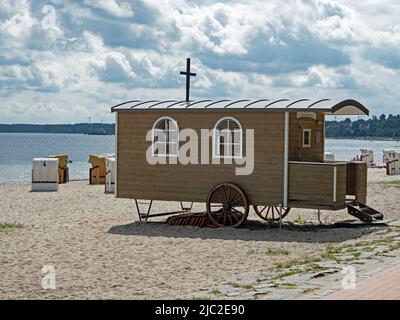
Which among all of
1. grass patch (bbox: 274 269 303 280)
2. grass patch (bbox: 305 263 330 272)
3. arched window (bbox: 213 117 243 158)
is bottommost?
grass patch (bbox: 274 269 303 280)

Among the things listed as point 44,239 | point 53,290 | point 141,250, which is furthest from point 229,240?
point 53,290

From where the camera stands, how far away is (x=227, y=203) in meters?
16.9

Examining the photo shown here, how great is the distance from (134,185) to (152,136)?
4.10 feet

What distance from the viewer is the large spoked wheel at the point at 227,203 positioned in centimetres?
1675

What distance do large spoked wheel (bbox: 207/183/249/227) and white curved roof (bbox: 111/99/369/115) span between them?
177cm

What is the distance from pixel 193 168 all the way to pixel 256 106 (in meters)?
2.07

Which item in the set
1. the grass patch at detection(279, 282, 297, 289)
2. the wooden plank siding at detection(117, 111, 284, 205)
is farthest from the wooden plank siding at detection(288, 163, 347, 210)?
the grass patch at detection(279, 282, 297, 289)

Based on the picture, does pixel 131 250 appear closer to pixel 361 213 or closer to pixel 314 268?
pixel 314 268

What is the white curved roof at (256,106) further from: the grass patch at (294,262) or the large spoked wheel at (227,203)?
the grass patch at (294,262)

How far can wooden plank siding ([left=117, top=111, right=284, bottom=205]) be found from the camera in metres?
16.4

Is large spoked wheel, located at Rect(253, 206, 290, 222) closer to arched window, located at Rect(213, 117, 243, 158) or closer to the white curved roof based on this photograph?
arched window, located at Rect(213, 117, 243, 158)

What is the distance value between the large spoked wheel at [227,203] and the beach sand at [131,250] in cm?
38

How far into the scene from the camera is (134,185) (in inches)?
710

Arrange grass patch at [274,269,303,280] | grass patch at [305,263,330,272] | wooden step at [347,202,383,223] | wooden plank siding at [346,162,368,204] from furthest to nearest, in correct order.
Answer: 1. wooden plank siding at [346,162,368,204]
2. wooden step at [347,202,383,223]
3. grass patch at [305,263,330,272]
4. grass patch at [274,269,303,280]
